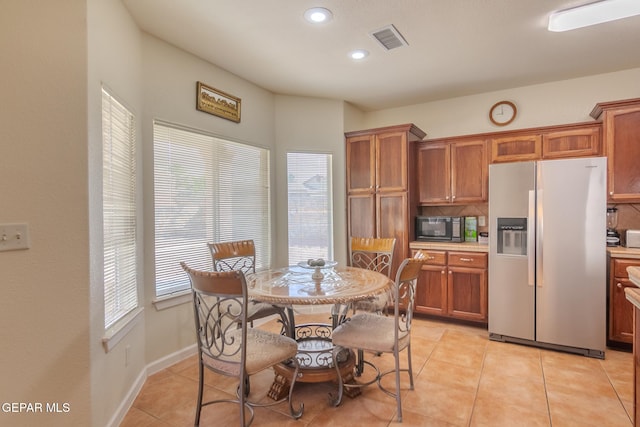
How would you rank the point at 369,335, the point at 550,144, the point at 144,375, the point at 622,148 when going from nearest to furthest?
the point at 369,335 < the point at 144,375 < the point at 622,148 < the point at 550,144

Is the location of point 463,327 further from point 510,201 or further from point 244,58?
point 244,58

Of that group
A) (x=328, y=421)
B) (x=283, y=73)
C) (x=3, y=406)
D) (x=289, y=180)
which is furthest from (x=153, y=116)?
(x=328, y=421)

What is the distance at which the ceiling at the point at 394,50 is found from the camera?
2279 millimetres

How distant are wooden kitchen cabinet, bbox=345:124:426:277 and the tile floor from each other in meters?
1.46

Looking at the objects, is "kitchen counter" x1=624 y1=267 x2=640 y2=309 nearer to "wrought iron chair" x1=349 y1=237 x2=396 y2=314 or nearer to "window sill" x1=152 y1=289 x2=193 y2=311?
"wrought iron chair" x1=349 y1=237 x2=396 y2=314

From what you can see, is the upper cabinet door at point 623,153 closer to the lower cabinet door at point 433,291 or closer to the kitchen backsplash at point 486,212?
the kitchen backsplash at point 486,212

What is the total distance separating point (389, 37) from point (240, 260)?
245 centimetres

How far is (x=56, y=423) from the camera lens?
160cm

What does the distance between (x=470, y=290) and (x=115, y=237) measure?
3433 mm

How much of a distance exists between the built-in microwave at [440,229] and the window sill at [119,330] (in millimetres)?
3096

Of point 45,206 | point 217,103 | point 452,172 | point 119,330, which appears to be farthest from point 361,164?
point 45,206

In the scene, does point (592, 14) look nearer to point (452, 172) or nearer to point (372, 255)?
point (452, 172)

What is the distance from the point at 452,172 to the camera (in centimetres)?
383

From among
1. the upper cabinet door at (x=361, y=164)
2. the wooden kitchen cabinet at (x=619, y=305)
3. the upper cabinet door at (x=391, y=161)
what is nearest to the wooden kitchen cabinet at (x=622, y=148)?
the wooden kitchen cabinet at (x=619, y=305)
